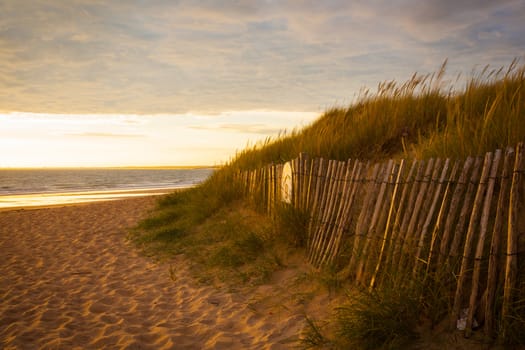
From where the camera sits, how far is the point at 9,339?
129 inches

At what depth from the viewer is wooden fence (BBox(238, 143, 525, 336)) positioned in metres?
2.31

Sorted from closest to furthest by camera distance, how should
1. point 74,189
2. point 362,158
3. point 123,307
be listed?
1. point 123,307
2. point 362,158
3. point 74,189

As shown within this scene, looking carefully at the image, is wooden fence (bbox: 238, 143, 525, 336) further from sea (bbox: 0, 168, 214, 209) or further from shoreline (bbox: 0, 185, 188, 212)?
shoreline (bbox: 0, 185, 188, 212)

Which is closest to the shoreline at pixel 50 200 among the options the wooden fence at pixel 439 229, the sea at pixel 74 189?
the sea at pixel 74 189

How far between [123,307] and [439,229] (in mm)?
3422

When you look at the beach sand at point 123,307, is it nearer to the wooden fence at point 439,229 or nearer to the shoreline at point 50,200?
the wooden fence at point 439,229

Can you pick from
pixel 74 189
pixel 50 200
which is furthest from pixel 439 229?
pixel 74 189

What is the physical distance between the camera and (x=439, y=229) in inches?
105

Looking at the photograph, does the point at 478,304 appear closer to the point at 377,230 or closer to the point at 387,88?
the point at 377,230

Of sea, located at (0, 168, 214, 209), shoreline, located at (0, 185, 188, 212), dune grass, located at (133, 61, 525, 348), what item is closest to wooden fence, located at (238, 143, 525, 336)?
dune grass, located at (133, 61, 525, 348)

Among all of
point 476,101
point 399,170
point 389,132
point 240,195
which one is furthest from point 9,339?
point 476,101

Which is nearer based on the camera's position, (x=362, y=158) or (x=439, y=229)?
(x=439, y=229)

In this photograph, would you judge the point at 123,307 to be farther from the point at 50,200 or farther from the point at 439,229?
the point at 50,200

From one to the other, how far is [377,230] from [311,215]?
4.34 feet
